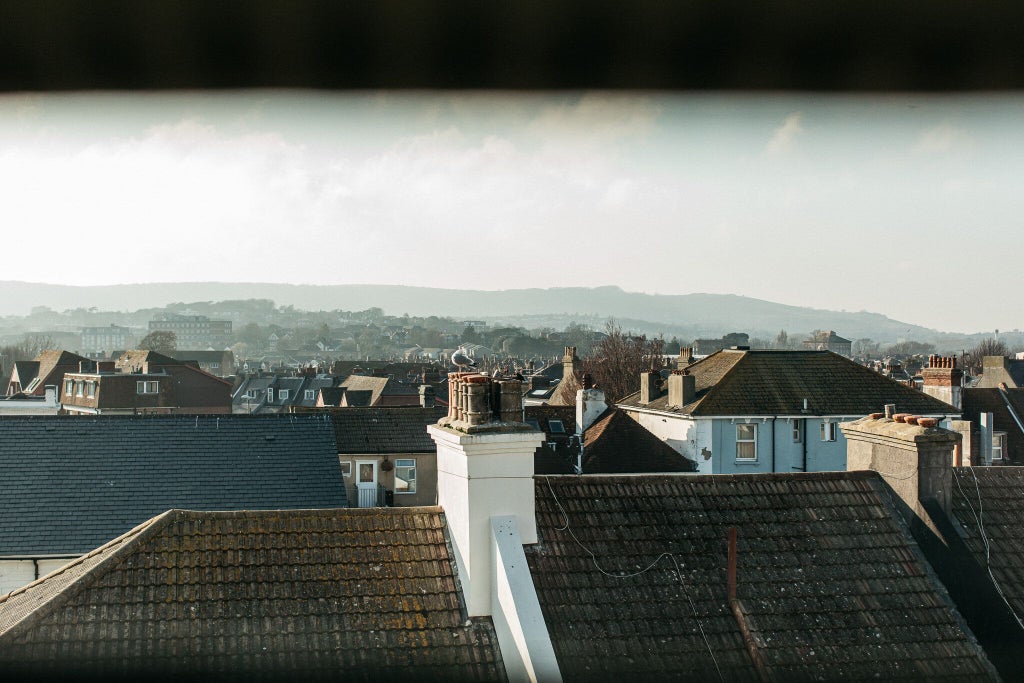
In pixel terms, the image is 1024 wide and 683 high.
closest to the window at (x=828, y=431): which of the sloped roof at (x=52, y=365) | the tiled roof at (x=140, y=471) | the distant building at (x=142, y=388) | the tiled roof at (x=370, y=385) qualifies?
the tiled roof at (x=140, y=471)

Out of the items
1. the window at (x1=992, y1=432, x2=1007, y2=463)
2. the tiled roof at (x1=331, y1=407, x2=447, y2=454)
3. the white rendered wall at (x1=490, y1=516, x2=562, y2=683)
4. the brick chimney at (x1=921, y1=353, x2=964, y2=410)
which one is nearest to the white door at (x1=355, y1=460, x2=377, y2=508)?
the tiled roof at (x1=331, y1=407, x2=447, y2=454)

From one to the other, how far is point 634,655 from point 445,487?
1.04 m

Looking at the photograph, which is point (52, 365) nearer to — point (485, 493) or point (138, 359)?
point (138, 359)

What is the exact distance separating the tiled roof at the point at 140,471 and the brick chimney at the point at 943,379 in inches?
336

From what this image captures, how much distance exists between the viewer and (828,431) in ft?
45.2

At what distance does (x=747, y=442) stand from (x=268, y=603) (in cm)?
1141

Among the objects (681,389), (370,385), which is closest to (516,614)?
(681,389)

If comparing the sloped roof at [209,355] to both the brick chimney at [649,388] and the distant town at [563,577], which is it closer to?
the brick chimney at [649,388]

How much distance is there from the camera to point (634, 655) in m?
3.21

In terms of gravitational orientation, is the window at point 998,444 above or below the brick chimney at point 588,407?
below

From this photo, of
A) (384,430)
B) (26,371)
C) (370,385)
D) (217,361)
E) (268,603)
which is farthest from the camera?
(217,361)

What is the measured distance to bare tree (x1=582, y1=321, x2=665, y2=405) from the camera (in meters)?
27.1

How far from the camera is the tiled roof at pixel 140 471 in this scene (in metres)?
8.05

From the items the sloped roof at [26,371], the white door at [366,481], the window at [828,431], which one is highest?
the sloped roof at [26,371]
